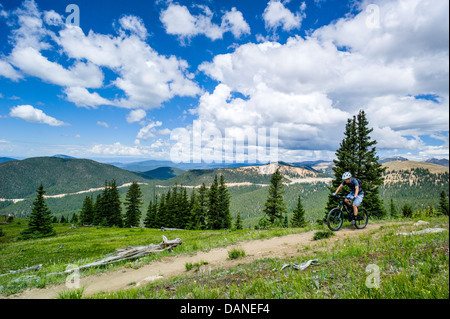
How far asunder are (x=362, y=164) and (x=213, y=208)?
3554 centimetres

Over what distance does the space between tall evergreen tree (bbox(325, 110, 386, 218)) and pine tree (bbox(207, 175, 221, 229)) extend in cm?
2998

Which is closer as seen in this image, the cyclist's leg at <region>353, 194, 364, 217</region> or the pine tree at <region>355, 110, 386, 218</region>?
the cyclist's leg at <region>353, 194, 364, 217</region>

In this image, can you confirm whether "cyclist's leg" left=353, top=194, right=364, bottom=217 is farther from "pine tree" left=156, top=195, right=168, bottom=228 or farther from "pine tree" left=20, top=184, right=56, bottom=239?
"pine tree" left=20, top=184, right=56, bottom=239

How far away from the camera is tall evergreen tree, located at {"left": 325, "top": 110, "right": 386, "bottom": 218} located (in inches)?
1089

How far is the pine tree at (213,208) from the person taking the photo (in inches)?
2069

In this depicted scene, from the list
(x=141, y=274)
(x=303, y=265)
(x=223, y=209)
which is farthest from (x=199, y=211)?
(x=303, y=265)

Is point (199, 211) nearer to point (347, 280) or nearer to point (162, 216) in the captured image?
point (162, 216)

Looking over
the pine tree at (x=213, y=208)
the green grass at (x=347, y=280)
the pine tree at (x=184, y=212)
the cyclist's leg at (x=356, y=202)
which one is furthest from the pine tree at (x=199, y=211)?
the green grass at (x=347, y=280)

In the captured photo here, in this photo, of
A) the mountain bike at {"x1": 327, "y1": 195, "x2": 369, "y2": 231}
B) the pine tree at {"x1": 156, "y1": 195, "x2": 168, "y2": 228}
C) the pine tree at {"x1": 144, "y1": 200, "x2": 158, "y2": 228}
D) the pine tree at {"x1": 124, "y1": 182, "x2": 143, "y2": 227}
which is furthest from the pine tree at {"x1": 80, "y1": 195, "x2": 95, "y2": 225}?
the mountain bike at {"x1": 327, "y1": 195, "x2": 369, "y2": 231}

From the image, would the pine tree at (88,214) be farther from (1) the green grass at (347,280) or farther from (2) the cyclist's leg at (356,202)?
(1) the green grass at (347,280)

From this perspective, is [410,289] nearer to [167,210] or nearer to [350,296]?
[350,296]
